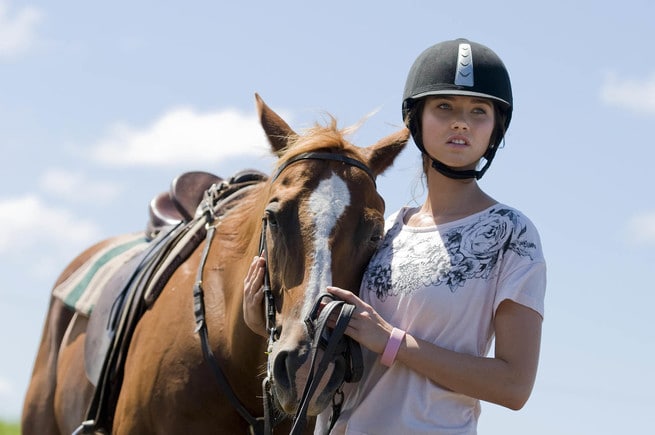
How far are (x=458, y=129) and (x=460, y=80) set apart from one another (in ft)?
0.51

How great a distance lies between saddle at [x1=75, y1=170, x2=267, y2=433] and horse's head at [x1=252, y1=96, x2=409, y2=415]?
1150 millimetres

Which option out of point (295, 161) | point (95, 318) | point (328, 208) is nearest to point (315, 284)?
point (328, 208)

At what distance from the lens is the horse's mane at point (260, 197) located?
3355 mm

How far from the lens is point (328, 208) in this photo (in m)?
3.06

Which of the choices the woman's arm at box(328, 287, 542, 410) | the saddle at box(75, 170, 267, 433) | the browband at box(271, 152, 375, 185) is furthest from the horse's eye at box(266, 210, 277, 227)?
the saddle at box(75, 170, 267, 433)

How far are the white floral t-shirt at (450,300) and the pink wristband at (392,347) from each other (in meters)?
0.10

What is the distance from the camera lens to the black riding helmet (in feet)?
9.55

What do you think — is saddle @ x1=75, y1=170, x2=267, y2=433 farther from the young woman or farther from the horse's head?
the young woman

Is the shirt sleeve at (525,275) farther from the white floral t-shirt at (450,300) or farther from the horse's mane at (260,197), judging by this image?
the horse's mane at (260,197)

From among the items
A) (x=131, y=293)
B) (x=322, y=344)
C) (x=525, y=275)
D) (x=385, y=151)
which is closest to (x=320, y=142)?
(x=385, y=151)

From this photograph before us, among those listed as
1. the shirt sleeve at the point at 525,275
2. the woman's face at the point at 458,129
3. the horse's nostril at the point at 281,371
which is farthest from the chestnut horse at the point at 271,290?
the shirt sleeve at the point at 525,275

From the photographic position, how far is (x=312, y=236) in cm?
299

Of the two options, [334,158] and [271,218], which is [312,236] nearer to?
[271,218]

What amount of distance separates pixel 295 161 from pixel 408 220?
513 mm
